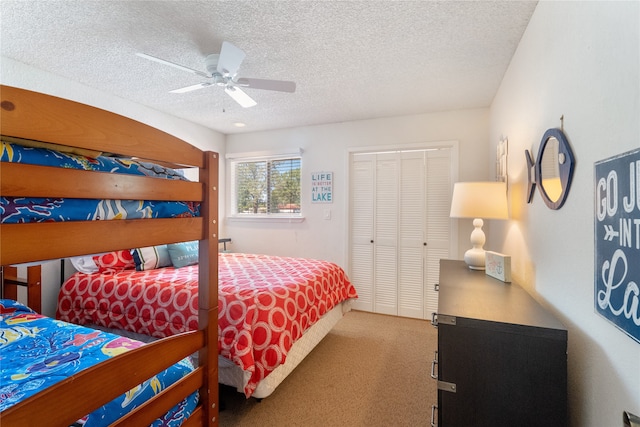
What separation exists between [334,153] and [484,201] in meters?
2.08

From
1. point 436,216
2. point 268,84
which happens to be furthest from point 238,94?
point 436,216

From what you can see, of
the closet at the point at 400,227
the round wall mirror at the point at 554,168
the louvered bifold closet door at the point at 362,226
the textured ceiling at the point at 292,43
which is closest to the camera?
the round wall mirror at the point at 554,168

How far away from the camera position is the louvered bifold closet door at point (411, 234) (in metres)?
3.26

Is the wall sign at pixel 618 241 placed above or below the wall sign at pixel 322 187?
below

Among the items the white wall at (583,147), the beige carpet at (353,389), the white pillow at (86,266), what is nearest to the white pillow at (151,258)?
the white pillow at (86,266)

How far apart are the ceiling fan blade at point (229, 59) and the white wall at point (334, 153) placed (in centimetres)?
185

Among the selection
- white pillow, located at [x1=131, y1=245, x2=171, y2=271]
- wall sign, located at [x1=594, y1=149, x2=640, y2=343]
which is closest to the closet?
white pillow, located at [x1=131, y1=245, x2=171, y2=271]

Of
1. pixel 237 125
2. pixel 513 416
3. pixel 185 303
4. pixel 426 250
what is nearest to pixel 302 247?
pixel 426 250

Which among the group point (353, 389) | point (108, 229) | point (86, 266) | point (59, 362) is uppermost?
point (108, 229)

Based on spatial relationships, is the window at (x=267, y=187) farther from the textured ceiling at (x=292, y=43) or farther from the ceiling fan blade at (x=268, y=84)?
the ceiling fan blade at (x=268, y=84)

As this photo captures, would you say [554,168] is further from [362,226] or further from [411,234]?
[362,226]

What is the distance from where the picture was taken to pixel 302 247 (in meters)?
3.82

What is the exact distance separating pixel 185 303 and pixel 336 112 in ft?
8.33

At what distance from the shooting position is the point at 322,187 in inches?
145
